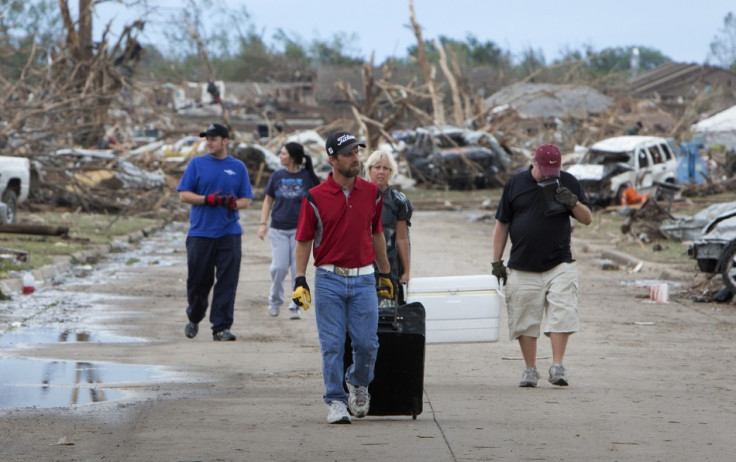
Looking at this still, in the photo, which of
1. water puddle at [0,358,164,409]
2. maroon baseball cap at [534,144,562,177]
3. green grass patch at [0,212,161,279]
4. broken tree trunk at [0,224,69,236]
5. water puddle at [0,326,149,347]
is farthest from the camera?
broken tree trunk at [0,224,69,236]

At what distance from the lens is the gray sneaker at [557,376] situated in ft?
28.5

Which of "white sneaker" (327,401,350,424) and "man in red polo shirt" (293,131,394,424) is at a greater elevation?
"man in red polo shirt" (293,131,394,424)

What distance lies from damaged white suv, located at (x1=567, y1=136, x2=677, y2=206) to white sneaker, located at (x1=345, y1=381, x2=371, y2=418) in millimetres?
27134

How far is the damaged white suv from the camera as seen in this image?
34.1 m

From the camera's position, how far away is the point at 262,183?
41125mm

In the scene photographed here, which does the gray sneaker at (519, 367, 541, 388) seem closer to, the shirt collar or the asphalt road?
the asphalt road

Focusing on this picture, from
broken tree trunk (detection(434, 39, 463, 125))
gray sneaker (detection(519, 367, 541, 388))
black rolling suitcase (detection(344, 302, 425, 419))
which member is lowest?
gray sneaker (detection(519, 367, 541, 388))

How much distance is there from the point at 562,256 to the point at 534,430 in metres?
2.20

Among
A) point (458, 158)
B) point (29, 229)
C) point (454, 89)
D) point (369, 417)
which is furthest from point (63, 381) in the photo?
point (454, 89)

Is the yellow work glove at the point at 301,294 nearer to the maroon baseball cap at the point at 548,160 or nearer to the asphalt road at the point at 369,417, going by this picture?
the asphalt road at the point at 369,417

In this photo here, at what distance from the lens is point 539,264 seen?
8.77 meters

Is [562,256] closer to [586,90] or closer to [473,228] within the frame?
[473,228]

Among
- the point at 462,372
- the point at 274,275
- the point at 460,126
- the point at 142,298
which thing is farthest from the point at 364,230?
the point at 460,126

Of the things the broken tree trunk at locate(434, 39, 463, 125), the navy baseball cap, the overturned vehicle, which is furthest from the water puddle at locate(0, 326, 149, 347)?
the broken tree trunk at locate(434, 39, 463, 125)
